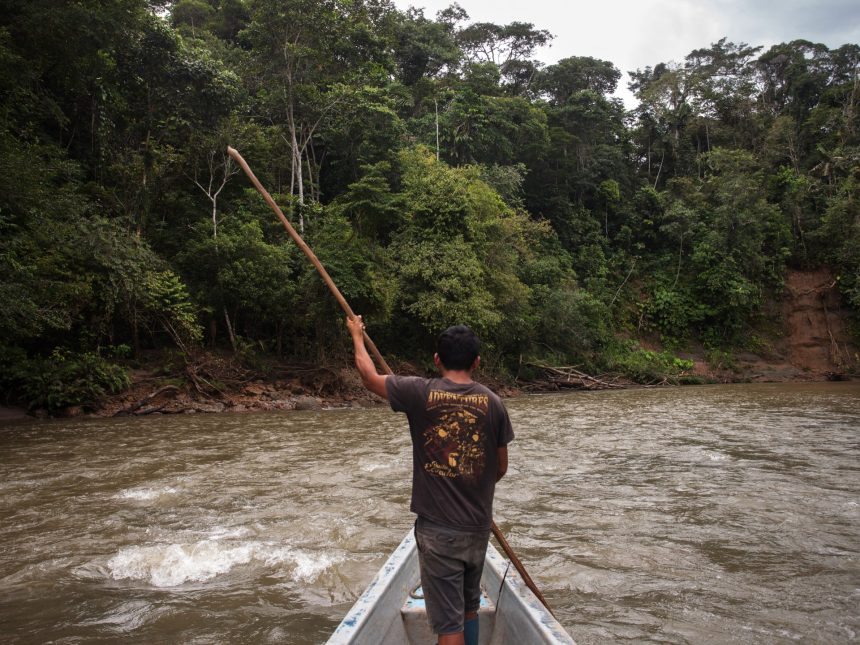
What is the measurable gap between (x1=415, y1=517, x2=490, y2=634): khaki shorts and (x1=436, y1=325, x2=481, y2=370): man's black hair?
2.30 feet

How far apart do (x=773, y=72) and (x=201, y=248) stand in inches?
1621

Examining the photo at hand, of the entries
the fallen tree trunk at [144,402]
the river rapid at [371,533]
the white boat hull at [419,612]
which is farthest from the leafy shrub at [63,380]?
the white boat hull at [419,612]

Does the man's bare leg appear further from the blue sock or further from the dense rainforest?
the dense rainforest

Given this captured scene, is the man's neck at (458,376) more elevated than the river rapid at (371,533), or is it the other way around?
the man's neck at (458,376)

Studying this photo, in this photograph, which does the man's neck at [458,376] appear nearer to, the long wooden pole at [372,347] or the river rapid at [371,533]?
the long wooden pole at [372,347]

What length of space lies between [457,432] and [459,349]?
1.20ft

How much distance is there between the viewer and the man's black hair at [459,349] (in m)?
2.55

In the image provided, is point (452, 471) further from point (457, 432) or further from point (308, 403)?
point (308, 403)

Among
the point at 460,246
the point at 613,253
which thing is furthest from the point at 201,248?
the point at 613,253

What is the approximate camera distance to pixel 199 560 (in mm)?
4688

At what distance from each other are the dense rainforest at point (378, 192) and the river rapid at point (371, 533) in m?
5.77

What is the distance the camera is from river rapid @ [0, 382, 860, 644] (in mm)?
3672

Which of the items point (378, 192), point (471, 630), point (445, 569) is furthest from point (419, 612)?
point (378, 192)

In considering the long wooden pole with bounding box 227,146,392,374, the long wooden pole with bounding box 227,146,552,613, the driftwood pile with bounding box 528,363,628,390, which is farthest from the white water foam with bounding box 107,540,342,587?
the driftwood pile with bounding box 528,363,628,390
